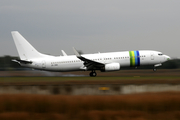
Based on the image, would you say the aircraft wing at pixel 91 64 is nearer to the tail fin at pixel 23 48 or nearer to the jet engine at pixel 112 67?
the jet engine at pixel 112 67

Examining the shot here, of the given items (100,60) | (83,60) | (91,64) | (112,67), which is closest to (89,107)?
(112,67)

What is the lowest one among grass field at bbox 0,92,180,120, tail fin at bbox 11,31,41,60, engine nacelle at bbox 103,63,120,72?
grass field at bbox 0,92,180,120

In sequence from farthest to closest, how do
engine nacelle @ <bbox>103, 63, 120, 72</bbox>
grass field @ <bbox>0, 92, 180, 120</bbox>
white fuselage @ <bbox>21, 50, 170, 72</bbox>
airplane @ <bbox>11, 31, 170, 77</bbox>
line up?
white fuselage @ <bbox>21, 50, 170, 72</bbox>, airplane @ <bbox>11, 31, 170, 77</bbox>, engine nacelle @ <bbox>103, 63, 120, 72</bbox>, grass field @ <bbox>0, 92, 180, 120</bbox>

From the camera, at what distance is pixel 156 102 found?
49.0 ft

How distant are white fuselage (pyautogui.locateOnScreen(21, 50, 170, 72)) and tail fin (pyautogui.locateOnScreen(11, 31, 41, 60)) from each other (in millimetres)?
996

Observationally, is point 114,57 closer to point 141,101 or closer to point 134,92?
point 134,92

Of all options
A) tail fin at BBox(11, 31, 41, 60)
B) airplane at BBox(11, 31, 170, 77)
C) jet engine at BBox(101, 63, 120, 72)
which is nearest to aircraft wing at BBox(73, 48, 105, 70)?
airplane at BBox(11, 31, 170, 77)

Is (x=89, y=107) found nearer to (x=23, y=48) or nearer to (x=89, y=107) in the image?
(x=89, y=107)

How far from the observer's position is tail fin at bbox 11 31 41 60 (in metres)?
39.0

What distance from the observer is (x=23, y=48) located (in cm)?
3909

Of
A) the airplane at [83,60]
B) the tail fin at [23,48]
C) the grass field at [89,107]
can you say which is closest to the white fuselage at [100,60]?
the airplane at [83,60]

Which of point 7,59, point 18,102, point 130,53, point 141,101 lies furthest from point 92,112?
point 7,59

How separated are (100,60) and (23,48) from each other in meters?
11.8

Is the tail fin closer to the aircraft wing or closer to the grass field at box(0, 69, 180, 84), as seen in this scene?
the grass field at box(0, 69, 180, 84)
